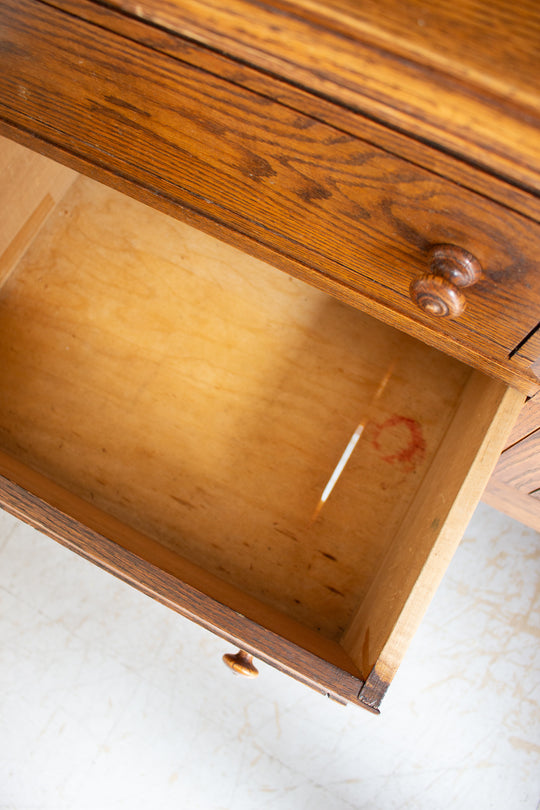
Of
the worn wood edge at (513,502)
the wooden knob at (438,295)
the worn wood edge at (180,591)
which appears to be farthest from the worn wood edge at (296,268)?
the worn wood edge at (513,502)

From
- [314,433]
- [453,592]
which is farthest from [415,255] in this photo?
[453,592]

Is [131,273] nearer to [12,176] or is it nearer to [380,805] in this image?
[12,176]

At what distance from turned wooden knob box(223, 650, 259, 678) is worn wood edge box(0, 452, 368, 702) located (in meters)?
0.10

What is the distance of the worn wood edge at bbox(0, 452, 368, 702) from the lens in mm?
711

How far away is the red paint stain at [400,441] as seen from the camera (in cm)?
101

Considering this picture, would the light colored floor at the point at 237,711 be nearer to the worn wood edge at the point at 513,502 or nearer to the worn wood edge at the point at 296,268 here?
the worn wood edge at the point at 513,502

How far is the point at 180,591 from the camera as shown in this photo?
736 millimetres

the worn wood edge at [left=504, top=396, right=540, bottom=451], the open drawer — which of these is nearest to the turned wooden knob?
the open drawer

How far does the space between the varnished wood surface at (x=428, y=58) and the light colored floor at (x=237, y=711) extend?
1145 mm

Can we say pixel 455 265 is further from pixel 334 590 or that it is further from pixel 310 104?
pixel 334 590

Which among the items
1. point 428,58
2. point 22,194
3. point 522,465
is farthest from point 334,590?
point 22,194

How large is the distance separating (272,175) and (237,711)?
3.78 feet

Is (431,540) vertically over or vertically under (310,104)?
under

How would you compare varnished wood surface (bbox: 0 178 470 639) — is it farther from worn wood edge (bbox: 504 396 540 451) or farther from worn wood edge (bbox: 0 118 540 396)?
worn wood edge (bbox: 0 118 540 396)
